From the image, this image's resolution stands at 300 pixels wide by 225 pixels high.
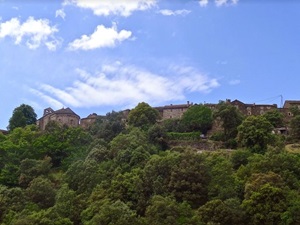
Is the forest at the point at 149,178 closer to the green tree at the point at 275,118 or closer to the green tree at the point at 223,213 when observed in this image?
the green tree at the point at 223,213

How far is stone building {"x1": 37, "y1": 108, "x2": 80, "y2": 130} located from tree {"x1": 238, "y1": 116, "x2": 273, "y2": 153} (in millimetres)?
35556

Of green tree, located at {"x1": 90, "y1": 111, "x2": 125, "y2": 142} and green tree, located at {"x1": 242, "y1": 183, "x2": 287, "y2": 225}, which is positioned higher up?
green tree, located at {"x1": 90, "y1": 111, "x2": 125, "y2": 142}

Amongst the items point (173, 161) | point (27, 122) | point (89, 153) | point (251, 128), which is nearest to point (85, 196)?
point (173, 161)

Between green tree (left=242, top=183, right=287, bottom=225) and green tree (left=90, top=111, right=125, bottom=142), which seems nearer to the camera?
green tree (left=242, top=183, right=287, bottom=225)

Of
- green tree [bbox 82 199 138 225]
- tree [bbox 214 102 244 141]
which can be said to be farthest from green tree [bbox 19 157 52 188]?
tree [bbox 214 102 244 141]

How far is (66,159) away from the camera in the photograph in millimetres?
56062

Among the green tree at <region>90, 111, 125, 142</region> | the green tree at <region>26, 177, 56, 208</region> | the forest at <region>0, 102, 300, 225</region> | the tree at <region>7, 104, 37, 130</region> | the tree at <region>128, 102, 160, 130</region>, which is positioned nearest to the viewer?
the forest at <region>0, 102, 300, 225</region>

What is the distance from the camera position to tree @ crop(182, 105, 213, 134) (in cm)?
6800

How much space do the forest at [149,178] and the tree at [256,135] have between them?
11 cm

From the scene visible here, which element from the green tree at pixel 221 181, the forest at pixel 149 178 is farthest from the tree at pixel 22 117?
the green tree at pixel 221 181

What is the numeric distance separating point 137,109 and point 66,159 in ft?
44.3

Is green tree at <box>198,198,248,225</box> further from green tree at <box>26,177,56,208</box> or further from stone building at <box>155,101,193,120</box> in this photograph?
stone building at <box>155,101,193,120</box>

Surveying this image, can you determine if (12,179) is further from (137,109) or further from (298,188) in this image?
(298,188)

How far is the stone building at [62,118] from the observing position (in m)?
79.9
